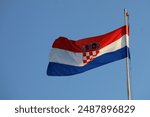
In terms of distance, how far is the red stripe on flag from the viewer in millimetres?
46125

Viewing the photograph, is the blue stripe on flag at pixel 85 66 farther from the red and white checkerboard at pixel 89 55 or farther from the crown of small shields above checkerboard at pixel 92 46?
the crown of small shields above checkerboard at pixel 92 46

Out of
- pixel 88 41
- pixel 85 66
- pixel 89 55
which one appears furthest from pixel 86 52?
pixel 85 66

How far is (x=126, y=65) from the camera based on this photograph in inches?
1754

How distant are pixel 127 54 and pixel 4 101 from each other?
477 cm

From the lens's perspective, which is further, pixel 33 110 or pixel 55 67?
pixel 55 67

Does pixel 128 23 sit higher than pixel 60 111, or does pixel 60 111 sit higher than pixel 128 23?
pixel 128 23

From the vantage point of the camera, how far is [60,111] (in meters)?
43.7

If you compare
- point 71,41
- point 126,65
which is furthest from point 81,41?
point 126,65

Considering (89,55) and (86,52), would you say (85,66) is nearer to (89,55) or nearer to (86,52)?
(89,55)

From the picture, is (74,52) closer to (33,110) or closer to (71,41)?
(71,41)

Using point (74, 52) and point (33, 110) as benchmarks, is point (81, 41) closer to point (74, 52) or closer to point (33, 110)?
point (74, 52)

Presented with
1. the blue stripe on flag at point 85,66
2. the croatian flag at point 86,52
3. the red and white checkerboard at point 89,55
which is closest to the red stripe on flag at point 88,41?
the croatian flag at point 86,52

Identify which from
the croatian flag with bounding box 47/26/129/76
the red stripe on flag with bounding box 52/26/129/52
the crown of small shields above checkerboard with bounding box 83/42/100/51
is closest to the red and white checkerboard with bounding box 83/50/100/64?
the croatian flag with bounding box 47/26/129/76

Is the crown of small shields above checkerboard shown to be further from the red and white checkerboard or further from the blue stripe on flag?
the blue stripe on flag
